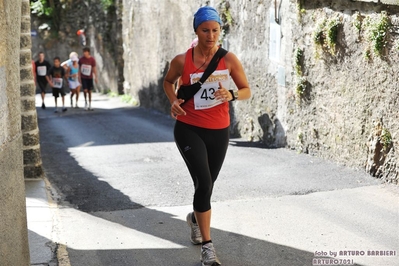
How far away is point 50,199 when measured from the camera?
7.08 metres

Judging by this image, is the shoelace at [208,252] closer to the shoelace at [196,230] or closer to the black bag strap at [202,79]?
the shoelace at [196,230]

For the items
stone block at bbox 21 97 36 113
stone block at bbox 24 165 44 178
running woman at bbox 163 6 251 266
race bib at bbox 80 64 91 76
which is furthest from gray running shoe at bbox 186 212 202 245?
race bib at bbox 80 64 91 76

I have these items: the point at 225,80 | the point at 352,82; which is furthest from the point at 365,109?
the point at 225,80

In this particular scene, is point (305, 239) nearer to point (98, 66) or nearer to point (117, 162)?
point (117, 162)

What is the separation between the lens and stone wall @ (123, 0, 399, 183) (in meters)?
7.36

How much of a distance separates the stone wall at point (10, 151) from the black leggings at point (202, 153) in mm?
1184

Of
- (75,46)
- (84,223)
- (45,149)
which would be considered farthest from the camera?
(75,46)

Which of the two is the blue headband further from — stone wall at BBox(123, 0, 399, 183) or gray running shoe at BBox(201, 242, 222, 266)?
stone wall at BBox(123, 0, 399, 183)

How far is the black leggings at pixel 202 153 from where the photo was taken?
4.79 metres

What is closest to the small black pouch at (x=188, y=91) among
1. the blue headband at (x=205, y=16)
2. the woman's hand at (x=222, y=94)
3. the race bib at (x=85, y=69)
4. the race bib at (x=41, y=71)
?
the woman's hand at (x=222, y=94)

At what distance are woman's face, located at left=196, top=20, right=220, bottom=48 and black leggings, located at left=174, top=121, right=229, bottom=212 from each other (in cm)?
60

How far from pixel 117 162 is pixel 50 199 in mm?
2456

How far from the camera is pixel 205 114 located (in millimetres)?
4871

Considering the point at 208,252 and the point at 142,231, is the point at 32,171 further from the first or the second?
the point at 208,252
